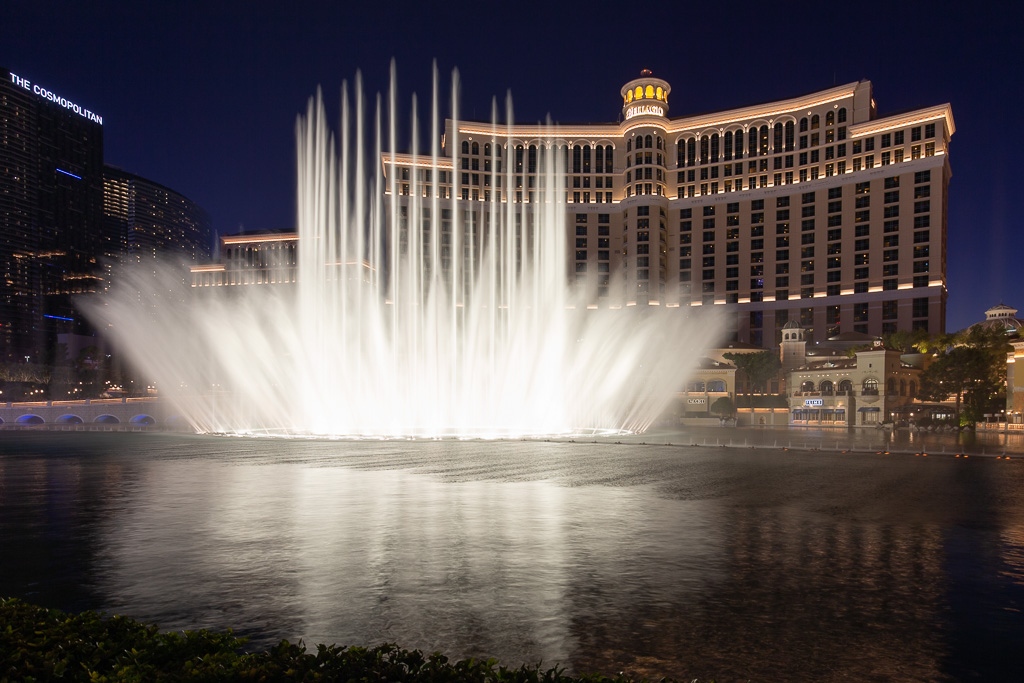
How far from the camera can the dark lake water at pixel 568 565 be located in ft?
27.7

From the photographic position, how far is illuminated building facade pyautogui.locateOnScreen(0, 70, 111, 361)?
14862 centimetres

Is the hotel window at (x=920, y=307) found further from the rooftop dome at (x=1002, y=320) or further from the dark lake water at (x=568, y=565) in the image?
the dark lake water at (x=568, y=565)

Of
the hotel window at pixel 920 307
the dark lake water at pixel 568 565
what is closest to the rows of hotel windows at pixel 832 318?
the hotel window at pixel 920 307

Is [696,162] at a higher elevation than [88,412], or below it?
higher

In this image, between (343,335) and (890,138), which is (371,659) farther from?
(890,138)

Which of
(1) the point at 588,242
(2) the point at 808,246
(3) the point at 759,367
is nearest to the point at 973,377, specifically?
(3) the point at 759,367

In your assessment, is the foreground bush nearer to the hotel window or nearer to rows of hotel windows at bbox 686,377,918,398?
rows of hotel windows at bbox 686,377,918,398

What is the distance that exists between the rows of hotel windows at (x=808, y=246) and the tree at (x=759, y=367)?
22519mm

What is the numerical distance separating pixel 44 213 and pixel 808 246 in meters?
175

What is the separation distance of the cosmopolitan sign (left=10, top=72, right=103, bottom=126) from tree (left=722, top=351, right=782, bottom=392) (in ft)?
567

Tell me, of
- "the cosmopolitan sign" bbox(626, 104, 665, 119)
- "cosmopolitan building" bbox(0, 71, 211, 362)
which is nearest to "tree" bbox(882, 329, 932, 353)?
"the cosmopolitan sign" bbox(626, 104, 665, 119)

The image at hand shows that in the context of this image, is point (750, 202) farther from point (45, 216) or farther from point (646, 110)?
point (45, 216)

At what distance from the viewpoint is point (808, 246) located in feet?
356

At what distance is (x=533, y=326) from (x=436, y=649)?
4915cm
